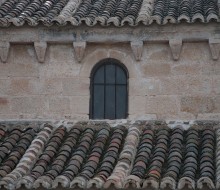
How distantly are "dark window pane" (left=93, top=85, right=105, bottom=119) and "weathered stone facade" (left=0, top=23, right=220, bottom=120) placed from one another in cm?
16

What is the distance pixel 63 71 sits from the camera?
65.5 ft

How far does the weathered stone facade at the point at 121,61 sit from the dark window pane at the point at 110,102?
0.36 metres

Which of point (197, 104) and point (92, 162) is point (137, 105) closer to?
point (197, 104)

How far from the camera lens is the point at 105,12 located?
2005 cm

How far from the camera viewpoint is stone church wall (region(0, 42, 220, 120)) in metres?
19.5

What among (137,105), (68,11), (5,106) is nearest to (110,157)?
(137,105)

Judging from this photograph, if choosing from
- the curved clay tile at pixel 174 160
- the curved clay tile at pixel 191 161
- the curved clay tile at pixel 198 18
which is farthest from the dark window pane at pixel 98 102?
the curved clay tile at pixel 198 18

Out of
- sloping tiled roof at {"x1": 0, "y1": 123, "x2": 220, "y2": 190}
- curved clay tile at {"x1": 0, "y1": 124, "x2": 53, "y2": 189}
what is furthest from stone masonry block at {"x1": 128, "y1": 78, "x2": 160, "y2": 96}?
curved clay tile at {"x1": 0, "y1": 124, "x2": 53, "y2": 189}

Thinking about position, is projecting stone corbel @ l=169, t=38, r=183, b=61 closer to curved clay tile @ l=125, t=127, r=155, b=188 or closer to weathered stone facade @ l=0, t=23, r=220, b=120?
weathered stone facade @ l=0, t=23, r=220, b=120

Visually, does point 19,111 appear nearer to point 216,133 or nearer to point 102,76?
point 102,76

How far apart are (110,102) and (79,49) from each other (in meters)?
1.23

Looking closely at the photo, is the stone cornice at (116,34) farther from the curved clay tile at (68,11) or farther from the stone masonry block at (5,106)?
the stone masonry block at (5,106)

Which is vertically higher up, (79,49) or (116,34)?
(116,34)

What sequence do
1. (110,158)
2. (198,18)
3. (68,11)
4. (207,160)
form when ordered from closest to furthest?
(207,160) → (110,158) → (198,18) → (68,11)
